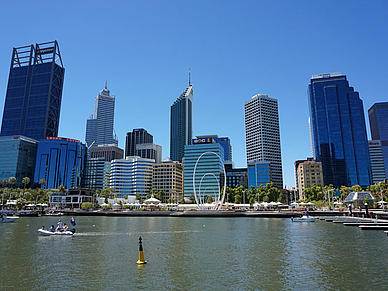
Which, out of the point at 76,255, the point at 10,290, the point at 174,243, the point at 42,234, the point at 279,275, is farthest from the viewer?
the point at 42,234

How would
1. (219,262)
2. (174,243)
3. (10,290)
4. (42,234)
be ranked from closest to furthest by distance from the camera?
(10,290), (219,262), (174,243), (42,234)

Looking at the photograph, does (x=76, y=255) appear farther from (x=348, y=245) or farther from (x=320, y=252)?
(x=348, y=245)

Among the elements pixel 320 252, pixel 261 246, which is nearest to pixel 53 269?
pixel 261 246

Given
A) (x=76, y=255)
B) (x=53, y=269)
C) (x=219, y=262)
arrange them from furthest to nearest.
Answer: (x=76, y=255)
(x=219, y=262)
(x=53, y=269)

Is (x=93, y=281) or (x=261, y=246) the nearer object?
(x=93, y=281)

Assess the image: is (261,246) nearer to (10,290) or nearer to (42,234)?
(10,290)

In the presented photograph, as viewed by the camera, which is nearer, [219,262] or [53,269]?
[53,269]

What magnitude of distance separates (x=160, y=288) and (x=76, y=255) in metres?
18.1

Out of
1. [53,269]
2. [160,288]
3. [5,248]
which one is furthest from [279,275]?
[5,248]

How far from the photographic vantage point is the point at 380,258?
105ft

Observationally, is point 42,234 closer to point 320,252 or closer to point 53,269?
point 53,269

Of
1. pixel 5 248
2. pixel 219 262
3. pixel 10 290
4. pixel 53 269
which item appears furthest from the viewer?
pixel 5 248

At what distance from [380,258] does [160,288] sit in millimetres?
24911

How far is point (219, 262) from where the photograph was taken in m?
30.7
